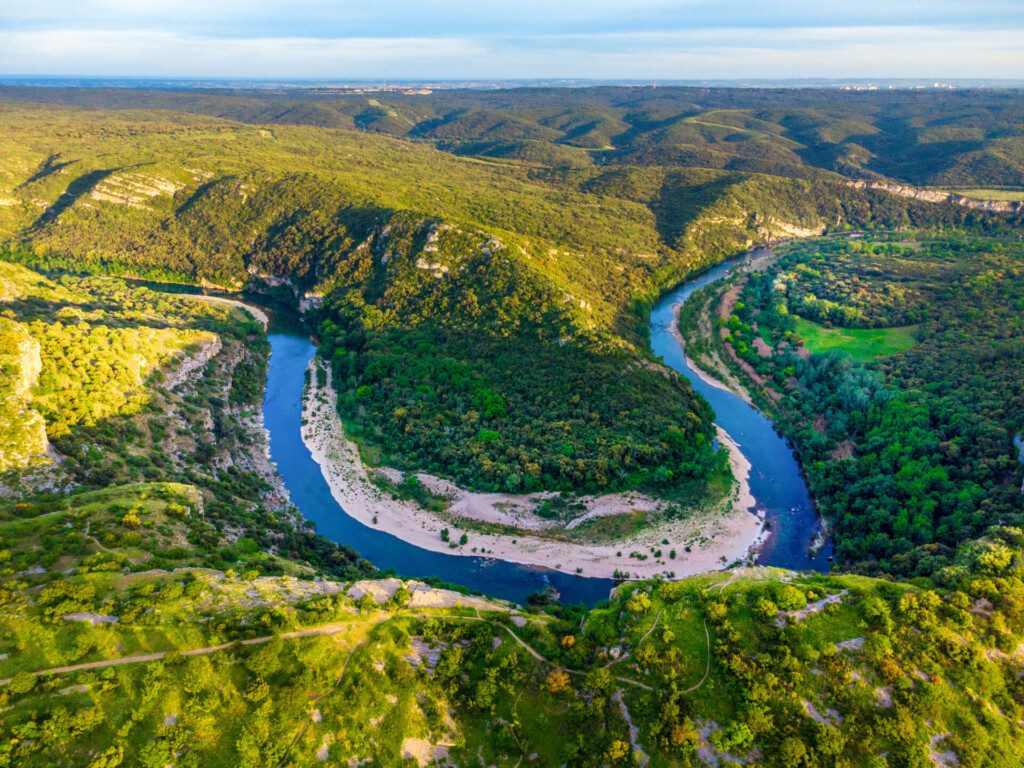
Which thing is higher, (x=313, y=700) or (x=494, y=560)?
(x=313, y=700)

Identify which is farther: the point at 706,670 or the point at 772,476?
the point at 772,476

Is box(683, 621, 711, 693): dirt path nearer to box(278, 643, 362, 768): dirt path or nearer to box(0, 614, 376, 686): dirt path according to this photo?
box(0, 614, 376, 686): dirt path

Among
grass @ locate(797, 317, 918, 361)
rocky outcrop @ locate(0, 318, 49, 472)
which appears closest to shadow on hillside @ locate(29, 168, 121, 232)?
rocky outcrop @ locate(0, 318, 49, 472)

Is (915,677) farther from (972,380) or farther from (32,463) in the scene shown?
(32,463)

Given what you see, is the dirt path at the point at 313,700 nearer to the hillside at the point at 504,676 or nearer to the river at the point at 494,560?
the hillside at the point at 504,676

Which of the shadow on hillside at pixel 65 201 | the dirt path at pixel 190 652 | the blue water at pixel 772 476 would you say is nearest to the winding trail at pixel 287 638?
the dirt path at pixel 190 652

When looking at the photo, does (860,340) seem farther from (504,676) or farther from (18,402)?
(18,402)

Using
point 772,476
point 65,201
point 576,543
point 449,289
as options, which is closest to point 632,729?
point 576,543

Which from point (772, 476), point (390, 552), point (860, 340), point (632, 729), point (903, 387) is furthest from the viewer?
point (860, 340)
